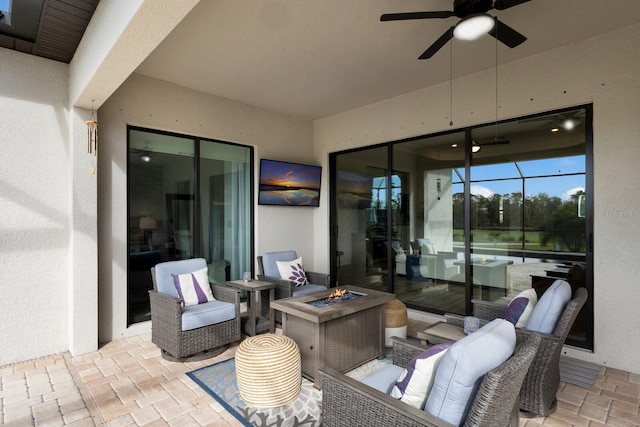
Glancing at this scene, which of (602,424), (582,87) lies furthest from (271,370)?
(582,87)

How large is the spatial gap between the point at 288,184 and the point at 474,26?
3.79 metres

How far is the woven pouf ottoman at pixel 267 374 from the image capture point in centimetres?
258

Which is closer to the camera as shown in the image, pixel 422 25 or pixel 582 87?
pixel 422 25

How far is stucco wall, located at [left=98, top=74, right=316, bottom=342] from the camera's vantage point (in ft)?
13.0

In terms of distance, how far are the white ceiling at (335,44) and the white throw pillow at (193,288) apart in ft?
8.04

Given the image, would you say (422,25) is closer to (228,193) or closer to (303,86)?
(303,86)

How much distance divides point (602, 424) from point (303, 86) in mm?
4539

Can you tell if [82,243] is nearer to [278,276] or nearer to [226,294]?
[226,294]

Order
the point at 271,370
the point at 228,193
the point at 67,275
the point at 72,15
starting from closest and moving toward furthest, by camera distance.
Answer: the point at 271,370, the point at 72,15, the point at 67,275, the point at 228,193

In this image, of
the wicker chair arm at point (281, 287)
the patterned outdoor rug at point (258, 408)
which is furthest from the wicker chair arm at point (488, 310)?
the wicker chair arm at point (281, 287)

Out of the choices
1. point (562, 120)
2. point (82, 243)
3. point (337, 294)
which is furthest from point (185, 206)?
point (562, 120)

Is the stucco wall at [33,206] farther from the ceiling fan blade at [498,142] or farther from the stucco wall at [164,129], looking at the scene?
the ceiling fan blade at [498,142]

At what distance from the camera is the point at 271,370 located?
2.59 meters

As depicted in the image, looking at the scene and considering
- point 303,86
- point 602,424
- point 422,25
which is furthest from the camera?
point 303,86
